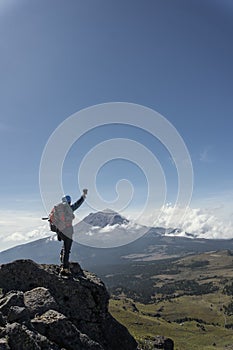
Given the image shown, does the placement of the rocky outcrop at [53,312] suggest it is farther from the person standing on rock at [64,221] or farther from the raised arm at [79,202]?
the raised arm at [79,202]

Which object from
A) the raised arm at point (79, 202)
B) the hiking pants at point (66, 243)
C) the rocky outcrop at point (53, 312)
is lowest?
the rocky outcrop at point (53, 312)

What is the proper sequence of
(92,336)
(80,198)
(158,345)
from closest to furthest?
(92,336) < (80,198) < (158,345)

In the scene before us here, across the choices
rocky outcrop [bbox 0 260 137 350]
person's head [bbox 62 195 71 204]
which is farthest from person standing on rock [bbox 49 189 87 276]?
rocky outcrop [bbox 0 260 137 350]

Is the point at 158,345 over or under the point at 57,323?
under

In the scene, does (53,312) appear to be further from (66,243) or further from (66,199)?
(66,199)

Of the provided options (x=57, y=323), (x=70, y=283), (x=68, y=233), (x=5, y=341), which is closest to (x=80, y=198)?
(x=68, y=233)

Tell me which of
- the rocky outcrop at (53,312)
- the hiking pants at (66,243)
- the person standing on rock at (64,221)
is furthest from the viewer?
the hiking pants at (66,243)

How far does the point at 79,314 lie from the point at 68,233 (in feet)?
18.1

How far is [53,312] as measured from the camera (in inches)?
808

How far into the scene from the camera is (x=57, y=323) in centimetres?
1959

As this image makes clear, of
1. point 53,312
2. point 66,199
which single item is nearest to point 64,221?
point 66,199

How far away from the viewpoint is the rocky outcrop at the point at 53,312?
17.8 meters

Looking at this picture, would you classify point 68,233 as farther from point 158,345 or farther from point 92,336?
point 158,345

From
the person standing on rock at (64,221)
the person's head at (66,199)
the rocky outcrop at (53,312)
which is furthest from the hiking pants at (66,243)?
the person's head at (66,199)
